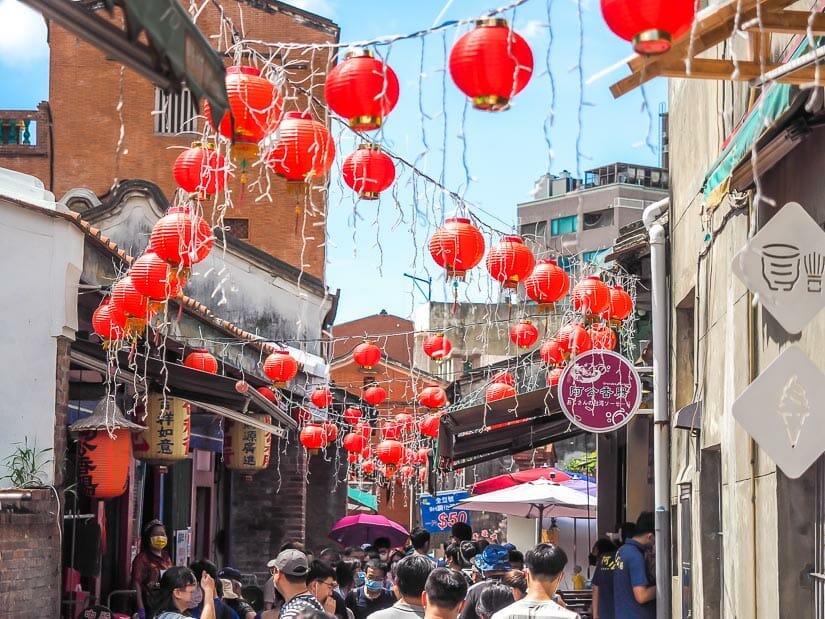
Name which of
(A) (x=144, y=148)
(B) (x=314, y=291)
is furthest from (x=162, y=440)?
(A) (x=144, y=148)

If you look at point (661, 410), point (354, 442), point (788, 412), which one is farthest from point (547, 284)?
point (354, 442)

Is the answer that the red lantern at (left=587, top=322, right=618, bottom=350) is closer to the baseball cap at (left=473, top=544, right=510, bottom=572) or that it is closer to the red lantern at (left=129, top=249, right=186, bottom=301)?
the baseball cap at (left=473, top=544, right=510, bottom=572)

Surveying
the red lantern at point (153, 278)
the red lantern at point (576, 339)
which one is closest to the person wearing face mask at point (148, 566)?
the red lantern at point (153, 278)

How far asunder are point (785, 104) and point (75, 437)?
29.4 feet

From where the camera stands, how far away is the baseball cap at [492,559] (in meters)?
13.2

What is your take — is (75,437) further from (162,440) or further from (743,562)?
(743,562)

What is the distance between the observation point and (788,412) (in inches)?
221

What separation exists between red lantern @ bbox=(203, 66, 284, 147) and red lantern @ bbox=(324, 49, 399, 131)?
0.66 meters

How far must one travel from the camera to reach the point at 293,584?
758cm

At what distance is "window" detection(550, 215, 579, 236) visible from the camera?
6153cm

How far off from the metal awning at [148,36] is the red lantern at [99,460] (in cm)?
797

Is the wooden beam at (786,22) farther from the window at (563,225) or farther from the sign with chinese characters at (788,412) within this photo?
the window at (563,225)

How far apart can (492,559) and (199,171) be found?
6.28 metres

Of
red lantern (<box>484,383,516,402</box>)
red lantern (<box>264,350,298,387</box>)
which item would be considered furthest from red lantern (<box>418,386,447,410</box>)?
red lantern (<box>484,383,516,402</box>)
